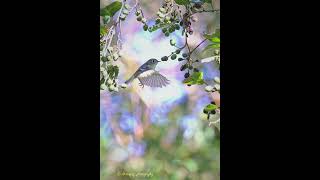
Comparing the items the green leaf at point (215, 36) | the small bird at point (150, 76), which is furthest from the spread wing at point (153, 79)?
the green leaf at point (215, 36)

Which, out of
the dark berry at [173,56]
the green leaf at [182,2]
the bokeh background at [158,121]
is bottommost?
the bokeh background at [158,121]

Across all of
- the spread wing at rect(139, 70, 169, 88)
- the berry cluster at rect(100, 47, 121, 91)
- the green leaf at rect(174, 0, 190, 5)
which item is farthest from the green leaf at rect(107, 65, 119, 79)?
the green leaf at rect(174, 0, 190, 5)

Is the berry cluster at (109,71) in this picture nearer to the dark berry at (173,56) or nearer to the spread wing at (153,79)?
the spread wing at (153,79)

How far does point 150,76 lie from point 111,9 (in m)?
0.35

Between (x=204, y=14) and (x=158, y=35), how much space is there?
227mm

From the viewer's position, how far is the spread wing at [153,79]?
2.21 metres

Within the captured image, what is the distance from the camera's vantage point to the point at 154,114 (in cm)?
220

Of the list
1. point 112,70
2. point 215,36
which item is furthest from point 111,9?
point 215,36

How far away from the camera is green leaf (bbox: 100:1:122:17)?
2227 millimetres

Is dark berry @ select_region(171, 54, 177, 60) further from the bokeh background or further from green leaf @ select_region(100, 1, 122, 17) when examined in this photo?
green leaf @ select_region(100, 1, 122, 17)

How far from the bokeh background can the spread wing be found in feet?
0.07

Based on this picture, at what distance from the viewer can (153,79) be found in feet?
7.27

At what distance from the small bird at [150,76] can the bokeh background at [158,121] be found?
19 mm
